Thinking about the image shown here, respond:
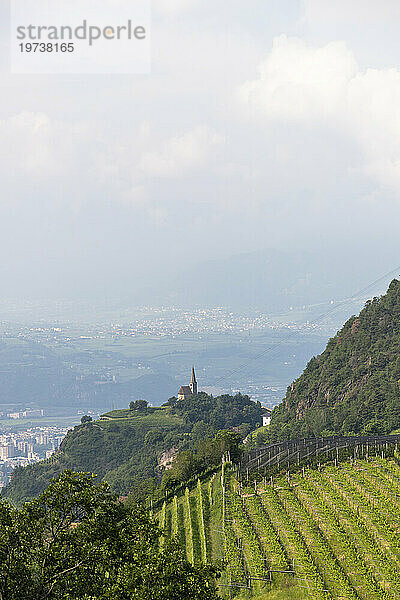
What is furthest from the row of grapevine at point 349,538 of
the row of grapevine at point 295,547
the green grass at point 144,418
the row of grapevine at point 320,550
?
the green grass at point 144,418

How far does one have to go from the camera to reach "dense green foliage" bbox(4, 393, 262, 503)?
7338 cm

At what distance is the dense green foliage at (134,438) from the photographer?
73.4m

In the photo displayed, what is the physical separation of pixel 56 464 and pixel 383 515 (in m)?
62.8

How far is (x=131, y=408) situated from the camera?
311ft

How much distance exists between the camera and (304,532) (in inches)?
1007

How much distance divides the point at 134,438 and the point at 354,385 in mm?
30642

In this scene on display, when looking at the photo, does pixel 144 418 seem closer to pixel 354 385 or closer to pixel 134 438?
pixel 134 438

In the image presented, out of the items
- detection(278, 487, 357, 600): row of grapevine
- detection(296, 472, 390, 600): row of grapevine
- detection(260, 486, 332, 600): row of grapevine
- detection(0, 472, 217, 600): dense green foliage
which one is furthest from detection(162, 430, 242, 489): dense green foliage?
detection(0, 472, 217, 600): dense green foliage

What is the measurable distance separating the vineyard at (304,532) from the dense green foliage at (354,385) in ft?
62.9

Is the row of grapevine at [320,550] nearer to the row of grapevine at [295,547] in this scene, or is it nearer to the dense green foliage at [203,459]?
the row of grapevine at [295,547]

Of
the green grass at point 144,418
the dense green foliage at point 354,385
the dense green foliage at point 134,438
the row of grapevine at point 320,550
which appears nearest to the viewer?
the row of grapevine at point 320,550

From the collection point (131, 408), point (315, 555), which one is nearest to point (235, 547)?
point (315, 555)

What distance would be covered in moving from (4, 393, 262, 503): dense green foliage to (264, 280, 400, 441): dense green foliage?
1093cm

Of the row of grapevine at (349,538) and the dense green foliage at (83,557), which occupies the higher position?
the dense green foliage at (83,557)
